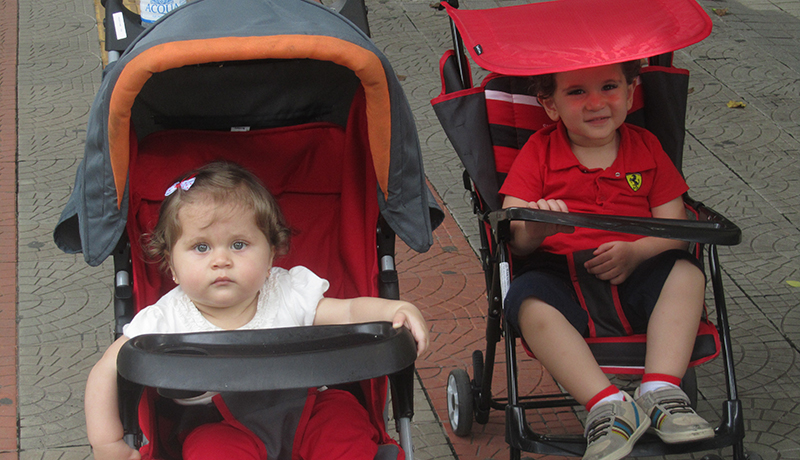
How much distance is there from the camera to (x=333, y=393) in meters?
2.50

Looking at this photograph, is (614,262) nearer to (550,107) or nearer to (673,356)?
(673,356)

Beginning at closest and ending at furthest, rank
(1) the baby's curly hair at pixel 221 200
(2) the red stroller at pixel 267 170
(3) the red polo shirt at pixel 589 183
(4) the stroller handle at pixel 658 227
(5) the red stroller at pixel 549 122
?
(2) the red stroller at pixel 267 170 < (4) the stroller handle at pixel 658 227 < (1) the baby's curly hair at pixel 221 200 < (5) the red stroller at pixel 549 122 < (3) the red polo shirt at pixel 589 183

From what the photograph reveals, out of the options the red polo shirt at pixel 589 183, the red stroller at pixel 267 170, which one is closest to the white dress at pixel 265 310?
the red stroller at pixel 267 170

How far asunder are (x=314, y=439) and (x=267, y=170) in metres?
0.99

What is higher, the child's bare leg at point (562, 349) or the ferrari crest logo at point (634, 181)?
the ferrari crest logo at point (634, 181)

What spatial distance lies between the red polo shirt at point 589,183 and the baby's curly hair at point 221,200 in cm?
91

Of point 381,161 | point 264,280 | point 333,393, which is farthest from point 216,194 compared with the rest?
point 333,393

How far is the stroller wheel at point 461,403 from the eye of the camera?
324 centimetres

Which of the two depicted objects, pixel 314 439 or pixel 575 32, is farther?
pixel 575 32

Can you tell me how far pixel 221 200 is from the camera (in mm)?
2473

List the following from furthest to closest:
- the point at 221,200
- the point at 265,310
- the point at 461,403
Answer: the point at 461,403, the point at 265,310, the point at 221,200

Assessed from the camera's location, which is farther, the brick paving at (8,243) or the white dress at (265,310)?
the brick paving at (8,243)

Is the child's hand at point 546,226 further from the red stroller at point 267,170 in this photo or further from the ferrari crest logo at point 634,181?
the ferrari crest logo at point 634,181

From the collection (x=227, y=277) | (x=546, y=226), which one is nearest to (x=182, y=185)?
(x=227, y=277)
